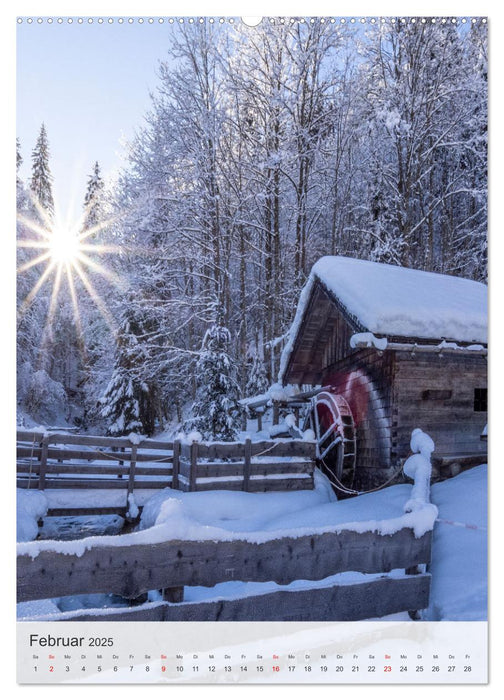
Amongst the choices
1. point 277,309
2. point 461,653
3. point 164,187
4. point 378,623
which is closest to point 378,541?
point 378,623

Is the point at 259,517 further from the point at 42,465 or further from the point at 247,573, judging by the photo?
the point at 247,573

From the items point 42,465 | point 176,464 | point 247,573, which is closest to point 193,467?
point 176,464

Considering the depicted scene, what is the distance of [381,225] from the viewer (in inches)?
487

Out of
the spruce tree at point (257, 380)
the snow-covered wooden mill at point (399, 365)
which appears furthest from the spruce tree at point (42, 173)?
the spruce tree at point (257, 380)

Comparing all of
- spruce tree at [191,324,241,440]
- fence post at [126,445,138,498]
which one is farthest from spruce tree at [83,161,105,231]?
spruce tree at [191,324,241,440]

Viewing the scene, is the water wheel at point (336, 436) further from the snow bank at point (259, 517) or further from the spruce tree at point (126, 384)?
the spruce tree at point (126, 384)

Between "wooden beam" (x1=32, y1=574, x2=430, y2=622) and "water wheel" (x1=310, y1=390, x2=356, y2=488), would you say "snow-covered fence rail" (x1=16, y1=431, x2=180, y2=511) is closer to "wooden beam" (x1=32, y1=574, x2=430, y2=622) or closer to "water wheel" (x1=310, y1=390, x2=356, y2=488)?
"water wheel" (x1=310, y1=390, x2=356, y2=488)

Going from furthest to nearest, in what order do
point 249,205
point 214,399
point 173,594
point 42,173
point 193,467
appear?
point 249,205
point 214,399
point 193,467
point 42,173
point 173,594

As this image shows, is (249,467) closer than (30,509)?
No

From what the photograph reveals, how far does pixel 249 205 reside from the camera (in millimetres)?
11758

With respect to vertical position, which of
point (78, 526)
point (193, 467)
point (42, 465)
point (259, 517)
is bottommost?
point (78, 526)

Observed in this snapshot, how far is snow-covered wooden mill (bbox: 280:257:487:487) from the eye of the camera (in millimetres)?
6680

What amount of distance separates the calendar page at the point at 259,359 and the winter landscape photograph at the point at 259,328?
4 cm

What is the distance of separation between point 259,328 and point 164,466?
5.38m
